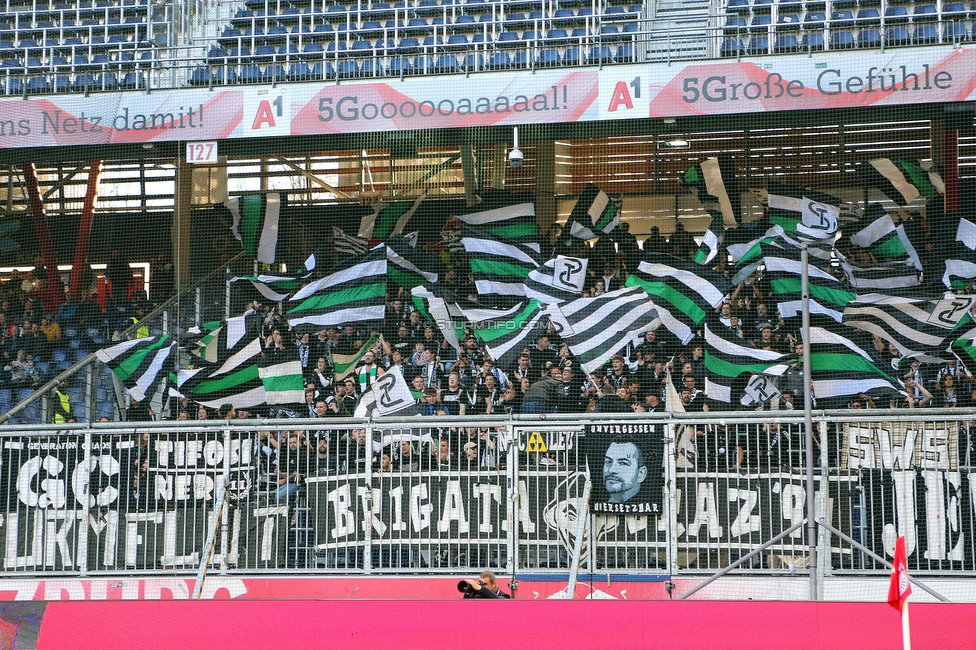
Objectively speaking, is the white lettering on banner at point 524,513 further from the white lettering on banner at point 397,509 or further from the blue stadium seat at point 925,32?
the blue stadium seat at point 925,32

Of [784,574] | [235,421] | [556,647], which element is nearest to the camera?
[556,647]

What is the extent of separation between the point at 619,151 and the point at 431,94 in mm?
5251

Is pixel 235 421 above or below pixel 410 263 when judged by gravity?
below

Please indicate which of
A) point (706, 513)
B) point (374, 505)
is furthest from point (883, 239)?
point (374, 505)

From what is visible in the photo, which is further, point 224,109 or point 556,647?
point 224,109

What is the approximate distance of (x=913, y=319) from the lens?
14.6m

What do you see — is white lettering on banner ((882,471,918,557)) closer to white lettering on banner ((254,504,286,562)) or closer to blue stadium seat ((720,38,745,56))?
white lettering on banner ((254,504,286,562))

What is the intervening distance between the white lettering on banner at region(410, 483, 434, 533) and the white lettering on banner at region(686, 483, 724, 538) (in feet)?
8.57

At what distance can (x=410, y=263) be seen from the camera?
56.0 ft

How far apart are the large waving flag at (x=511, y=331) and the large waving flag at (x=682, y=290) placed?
1.45 meters

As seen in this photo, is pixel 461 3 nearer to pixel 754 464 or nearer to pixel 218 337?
pixel 218 337

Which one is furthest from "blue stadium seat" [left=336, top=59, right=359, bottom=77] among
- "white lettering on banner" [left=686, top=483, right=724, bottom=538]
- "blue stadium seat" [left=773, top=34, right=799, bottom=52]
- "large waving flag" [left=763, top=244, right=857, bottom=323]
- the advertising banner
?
"white lettering on banner" [left=686, top=483, right=724, bottom=538]

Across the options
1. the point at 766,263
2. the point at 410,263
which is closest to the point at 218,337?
the point at 410,263

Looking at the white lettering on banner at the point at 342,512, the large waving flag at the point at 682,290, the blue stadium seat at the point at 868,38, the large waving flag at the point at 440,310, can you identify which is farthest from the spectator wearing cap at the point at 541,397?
the blue stadium seat at the point at 868,38
